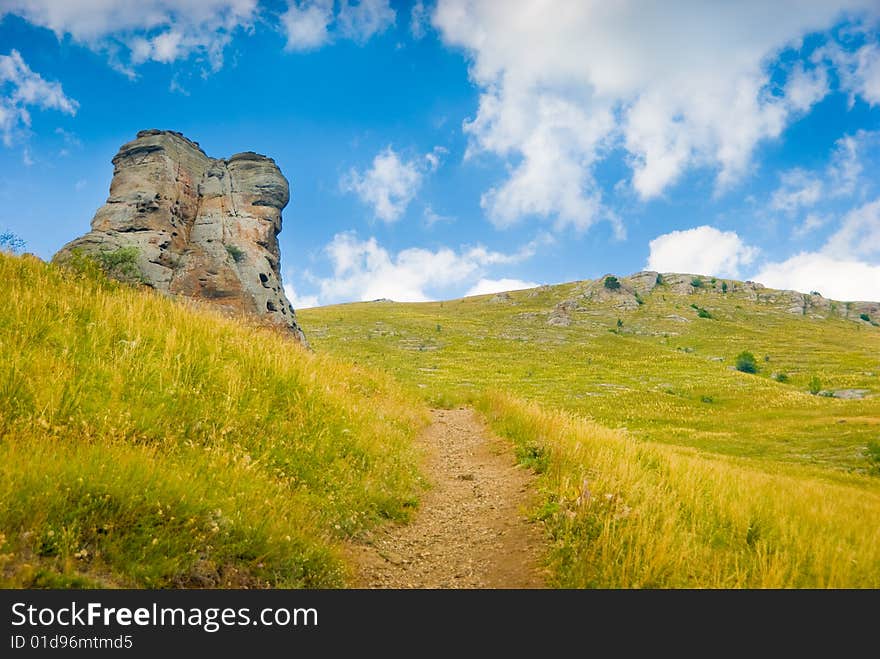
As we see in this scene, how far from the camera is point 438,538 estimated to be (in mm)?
6820

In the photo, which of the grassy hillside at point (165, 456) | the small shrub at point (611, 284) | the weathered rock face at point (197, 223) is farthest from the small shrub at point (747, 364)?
the grassy hillside at point (165, 456)

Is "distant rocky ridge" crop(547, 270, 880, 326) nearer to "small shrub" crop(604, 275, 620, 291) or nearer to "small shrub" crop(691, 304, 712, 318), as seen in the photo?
"small shrub" crop(604, 275, 620, 291)

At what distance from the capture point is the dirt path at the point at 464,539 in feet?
17.8

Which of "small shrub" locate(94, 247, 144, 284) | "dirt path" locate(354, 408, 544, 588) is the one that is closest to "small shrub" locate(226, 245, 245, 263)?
"small shrub" locate(94, 247, 144, 284)

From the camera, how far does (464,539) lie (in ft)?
22.2

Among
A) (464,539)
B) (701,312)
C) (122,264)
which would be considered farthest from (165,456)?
(701,312)

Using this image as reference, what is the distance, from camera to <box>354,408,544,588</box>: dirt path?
5.44 metres

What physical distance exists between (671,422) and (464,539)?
1367 inches

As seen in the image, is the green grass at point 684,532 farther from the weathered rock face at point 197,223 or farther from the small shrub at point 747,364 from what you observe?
the small shrub at point 747,364

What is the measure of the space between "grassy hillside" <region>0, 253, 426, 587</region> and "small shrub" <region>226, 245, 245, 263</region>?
17.8 meters

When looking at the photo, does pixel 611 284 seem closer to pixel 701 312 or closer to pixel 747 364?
pixel 701 312

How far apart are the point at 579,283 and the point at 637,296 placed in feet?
81.3
